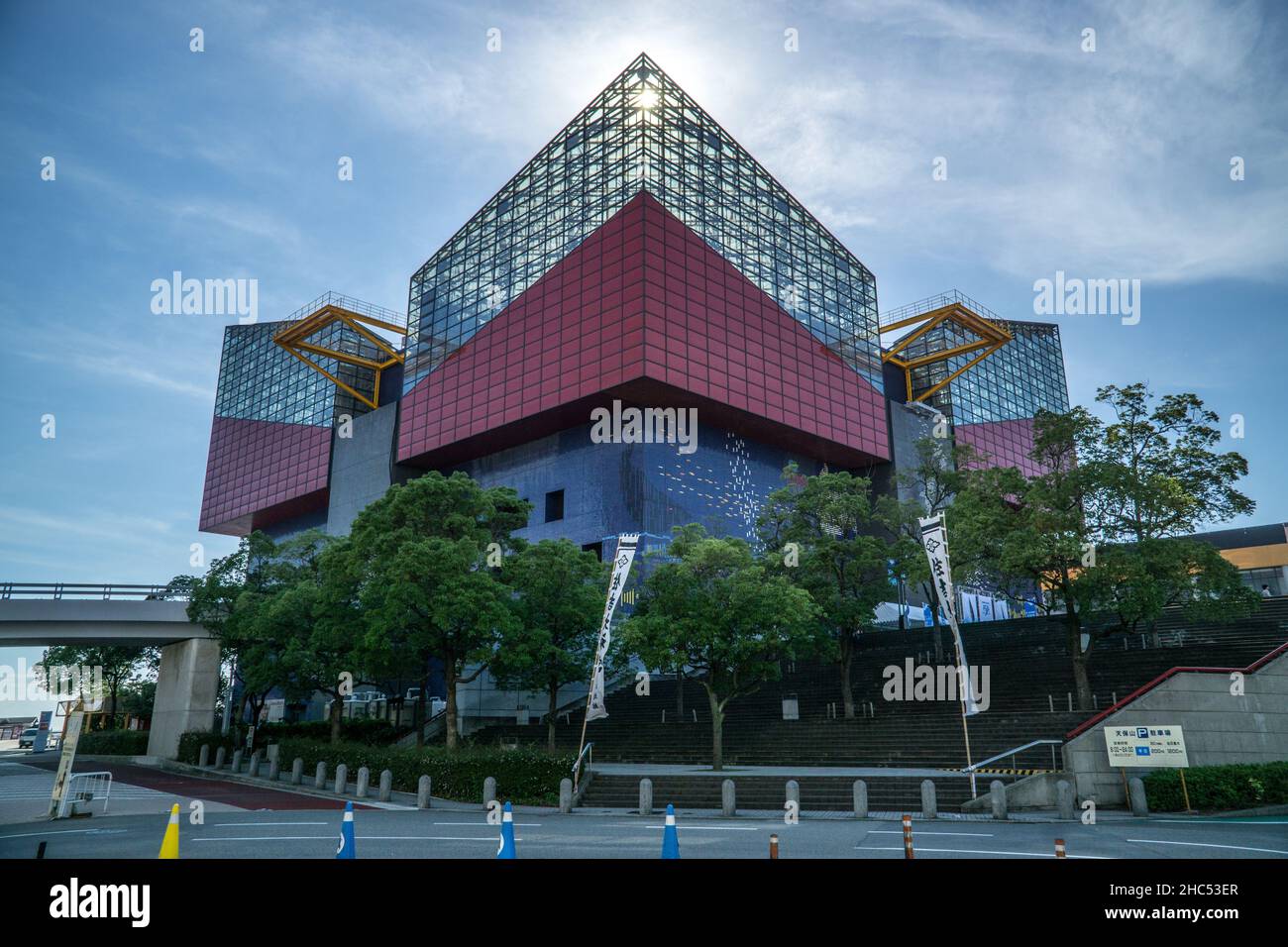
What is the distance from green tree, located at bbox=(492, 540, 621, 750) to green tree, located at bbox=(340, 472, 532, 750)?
1119mm

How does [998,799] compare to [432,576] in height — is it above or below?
below

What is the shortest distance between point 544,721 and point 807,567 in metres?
16.0

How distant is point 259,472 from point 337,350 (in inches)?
702

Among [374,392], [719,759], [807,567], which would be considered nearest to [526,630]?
[719,759]

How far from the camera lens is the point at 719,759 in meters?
29.6

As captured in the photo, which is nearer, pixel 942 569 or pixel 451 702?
pixel 942 569

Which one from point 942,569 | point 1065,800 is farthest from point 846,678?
point 1065,800

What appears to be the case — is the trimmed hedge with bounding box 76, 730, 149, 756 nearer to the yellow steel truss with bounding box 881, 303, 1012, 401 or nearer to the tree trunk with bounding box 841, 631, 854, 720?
the tree trunk with bounding box 841, 631, 854, 720

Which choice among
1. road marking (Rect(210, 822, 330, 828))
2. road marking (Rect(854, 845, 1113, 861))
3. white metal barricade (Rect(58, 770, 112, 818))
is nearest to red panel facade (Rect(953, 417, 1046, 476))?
road marking (Rect(854, 845, 1113, 861))

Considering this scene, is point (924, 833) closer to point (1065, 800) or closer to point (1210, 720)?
point (1065, 800)

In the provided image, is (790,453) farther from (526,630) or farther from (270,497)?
(270,497)

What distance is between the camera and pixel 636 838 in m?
17.3
